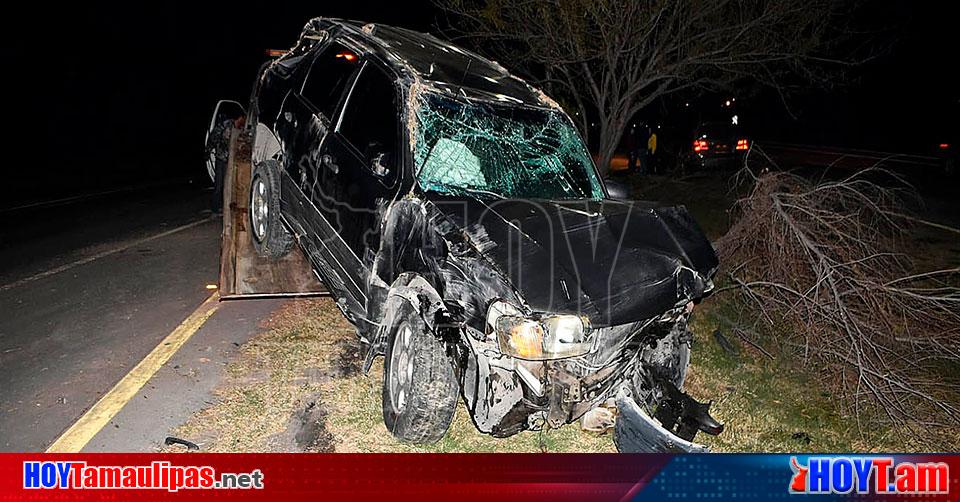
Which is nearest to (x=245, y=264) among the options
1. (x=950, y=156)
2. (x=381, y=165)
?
(x=381, y=165)

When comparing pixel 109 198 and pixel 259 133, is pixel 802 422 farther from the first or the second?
pixel 109 198

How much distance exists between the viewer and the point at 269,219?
5836 mm

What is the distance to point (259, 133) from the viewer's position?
6.34 meters

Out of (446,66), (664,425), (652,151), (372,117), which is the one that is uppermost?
(446,66)

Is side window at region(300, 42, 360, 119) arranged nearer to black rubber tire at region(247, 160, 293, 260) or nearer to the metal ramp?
black rubber tire at region(247, 160, 293, 260)

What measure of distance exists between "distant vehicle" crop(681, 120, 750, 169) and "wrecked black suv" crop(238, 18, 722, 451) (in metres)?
13.4

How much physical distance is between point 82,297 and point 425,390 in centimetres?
437

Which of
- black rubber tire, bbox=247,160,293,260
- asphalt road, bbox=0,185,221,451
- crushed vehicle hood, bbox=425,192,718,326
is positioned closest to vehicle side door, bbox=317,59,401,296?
crushed vehicle hood, bbox=425,192,718,326

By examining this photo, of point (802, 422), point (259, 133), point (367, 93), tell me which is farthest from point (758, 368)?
point (259, 133)

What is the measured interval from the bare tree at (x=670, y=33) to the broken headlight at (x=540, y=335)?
7315mm

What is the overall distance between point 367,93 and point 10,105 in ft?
68.2

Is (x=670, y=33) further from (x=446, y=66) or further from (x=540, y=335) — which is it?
(x=540, y=335)

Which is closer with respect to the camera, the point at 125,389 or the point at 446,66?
the point at 125,389

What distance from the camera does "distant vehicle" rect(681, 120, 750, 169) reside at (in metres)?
17.3
